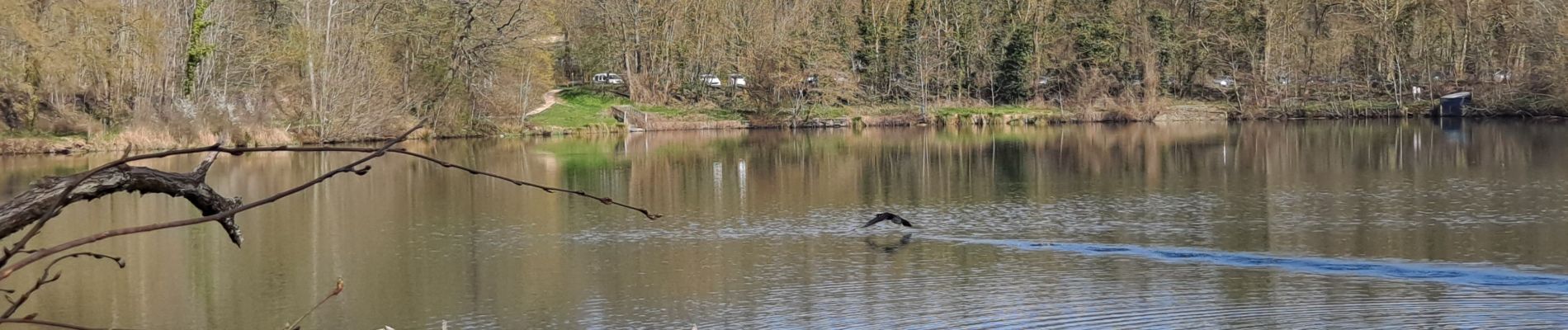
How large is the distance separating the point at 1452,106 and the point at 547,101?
3960cm

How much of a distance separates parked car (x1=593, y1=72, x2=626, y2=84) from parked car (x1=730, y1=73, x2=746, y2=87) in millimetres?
6366

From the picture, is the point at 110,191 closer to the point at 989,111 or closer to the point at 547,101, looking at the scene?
the point at 547,101

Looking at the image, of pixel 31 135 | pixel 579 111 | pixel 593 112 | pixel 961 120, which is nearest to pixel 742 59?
pixel 593 112

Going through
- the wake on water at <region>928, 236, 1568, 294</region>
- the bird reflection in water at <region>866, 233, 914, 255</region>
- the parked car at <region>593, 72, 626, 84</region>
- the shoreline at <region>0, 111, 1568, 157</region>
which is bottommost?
the wake on water at <region>928, 236, 1568, 294</region>

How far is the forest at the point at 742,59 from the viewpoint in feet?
155

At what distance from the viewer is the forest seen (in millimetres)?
47312

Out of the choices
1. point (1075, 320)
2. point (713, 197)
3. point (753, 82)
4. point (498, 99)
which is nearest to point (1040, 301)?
point (1075, 320)

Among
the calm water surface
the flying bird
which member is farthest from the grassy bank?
the flying bird

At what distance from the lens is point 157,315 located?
16156 millimetres

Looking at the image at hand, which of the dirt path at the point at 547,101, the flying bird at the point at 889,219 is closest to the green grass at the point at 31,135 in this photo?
the dirt path at the point at 547,101

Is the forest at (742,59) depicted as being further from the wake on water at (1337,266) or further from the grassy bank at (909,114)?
the wake on water at (1337,266)

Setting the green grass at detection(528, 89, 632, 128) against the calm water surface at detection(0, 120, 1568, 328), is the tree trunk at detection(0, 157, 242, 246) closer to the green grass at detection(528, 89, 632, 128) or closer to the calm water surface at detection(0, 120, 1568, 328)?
the calm water surface at detection(0, 120, 1568, 328)

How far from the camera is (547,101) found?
67.3 meters

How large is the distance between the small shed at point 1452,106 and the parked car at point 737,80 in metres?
30.3
